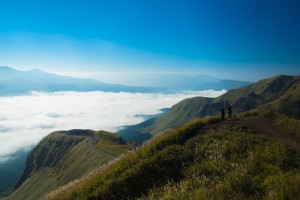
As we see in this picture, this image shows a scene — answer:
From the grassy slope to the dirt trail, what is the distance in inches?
96.4

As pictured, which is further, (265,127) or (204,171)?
(265,127)

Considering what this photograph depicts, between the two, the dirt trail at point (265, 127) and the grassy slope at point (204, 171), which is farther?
the dirt trail at point (265, 127)

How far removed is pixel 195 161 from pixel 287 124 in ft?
52.2

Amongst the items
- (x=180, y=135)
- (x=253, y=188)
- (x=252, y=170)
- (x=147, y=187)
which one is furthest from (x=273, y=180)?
(x=180, y=135)

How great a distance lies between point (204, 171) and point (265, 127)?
14981 millimetres

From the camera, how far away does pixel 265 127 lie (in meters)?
30.4

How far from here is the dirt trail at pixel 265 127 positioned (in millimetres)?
26850

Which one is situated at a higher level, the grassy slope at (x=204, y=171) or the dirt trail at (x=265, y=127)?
the dirt trail at (x=265, y=127)

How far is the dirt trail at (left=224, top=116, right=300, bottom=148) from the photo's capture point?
26.9 meters

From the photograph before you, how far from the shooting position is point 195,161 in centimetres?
2048

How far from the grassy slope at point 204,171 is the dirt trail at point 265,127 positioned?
245cm

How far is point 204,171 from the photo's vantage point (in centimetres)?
1812

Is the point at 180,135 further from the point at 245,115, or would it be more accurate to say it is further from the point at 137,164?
the point at 245,115

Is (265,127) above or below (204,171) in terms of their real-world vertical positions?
above
